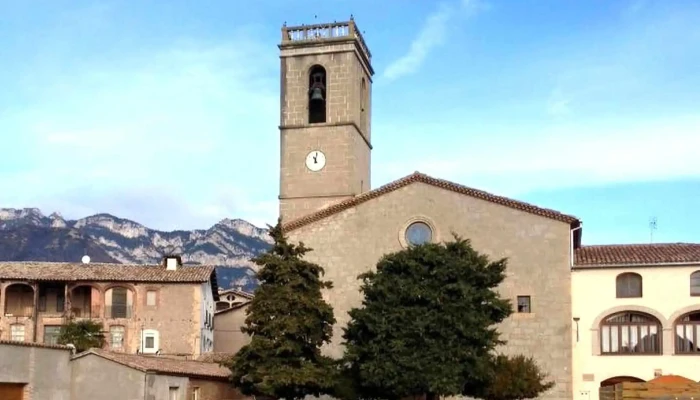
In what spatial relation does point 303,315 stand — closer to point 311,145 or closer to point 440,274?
point 440,274

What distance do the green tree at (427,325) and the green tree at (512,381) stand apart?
71 centimetres

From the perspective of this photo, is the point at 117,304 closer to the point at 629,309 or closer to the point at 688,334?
the point at 629,309

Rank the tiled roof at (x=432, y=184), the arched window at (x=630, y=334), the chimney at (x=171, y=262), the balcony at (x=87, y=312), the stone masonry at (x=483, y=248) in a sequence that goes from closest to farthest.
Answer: the arched window at (x=630, y=334)
the stone masonry at (x=483, y=248)
the tiled roof at (x=432, y=184)
the balcony at (x=87, y=312)
the chimney at (x=171, y=262)

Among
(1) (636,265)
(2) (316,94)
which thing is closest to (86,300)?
(2) (316,94)

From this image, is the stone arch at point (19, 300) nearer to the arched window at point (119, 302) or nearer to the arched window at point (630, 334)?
the arched window at point (119, 302)

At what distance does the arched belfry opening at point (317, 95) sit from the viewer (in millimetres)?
52375

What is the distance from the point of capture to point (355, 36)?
5238 cm

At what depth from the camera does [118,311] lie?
54.4 m

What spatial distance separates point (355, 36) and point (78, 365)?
2629cm

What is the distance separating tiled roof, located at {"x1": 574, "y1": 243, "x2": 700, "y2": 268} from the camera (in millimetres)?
40344

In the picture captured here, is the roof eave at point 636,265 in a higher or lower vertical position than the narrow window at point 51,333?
higher

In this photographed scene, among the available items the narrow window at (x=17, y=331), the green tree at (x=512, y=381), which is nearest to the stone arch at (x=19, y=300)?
the narrow window at (x=17, y=331)

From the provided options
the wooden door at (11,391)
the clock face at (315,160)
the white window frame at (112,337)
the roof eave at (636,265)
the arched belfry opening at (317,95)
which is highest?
the arched belfry opening at (317,95)

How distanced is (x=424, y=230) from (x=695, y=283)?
11670mm
